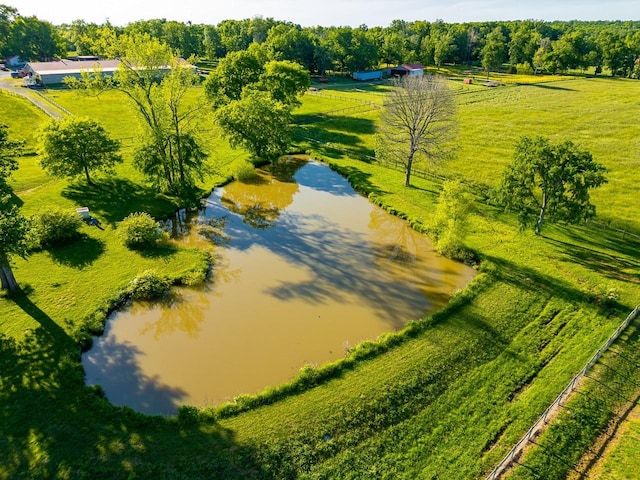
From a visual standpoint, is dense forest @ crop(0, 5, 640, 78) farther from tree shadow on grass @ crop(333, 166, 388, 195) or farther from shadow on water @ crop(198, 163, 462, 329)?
shadow on water @ crop(198, 163, 462, 329)

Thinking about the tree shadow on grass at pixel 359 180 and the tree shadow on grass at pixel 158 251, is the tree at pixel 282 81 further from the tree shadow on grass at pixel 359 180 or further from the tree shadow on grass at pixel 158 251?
the tree shadow on grass at pixel 158 251

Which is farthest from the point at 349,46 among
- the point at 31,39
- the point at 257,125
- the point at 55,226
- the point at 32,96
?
the point at 55,226

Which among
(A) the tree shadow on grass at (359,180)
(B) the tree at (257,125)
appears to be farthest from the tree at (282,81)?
(A) the tree shadow on grass at (359,180)

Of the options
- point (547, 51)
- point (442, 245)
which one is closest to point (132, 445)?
point (442, 245)

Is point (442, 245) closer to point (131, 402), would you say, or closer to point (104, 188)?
point (131, 402)

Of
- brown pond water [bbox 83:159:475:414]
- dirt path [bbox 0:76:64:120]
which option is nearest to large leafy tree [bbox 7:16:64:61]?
dirt path [bbox 0:76:64:120]
